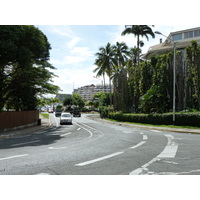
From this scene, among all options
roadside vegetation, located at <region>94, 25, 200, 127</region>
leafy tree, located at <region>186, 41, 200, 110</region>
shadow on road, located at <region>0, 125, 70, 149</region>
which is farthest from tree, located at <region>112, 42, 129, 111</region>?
shadow on road, located at <region>0, 125, 70, 149</region>

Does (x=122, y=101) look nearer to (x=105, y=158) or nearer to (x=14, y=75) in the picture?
(x=14, y=75)

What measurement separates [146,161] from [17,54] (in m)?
15.7

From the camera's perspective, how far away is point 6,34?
1652 cm

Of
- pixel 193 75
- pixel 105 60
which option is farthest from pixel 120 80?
pixel 193 75

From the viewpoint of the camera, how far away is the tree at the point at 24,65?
17.2 m

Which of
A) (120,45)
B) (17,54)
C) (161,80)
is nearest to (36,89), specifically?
(17,54)

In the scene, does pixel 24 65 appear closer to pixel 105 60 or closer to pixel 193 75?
pixel 193 75

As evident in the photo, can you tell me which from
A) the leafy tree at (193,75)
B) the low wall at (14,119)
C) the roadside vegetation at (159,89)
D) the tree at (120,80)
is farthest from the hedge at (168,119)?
the low wall at (14,119)

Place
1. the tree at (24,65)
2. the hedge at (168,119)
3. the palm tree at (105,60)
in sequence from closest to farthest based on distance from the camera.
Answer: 1. the tree at (24,65)
2. the hedge at (168,119)
3. the palm tree at (105,60)

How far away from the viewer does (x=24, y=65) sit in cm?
2031

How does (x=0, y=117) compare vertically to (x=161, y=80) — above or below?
below

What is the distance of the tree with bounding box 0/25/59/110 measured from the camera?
17.2 meters

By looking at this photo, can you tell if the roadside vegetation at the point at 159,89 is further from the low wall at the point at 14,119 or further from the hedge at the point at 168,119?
the low wall at the point at 14,119
